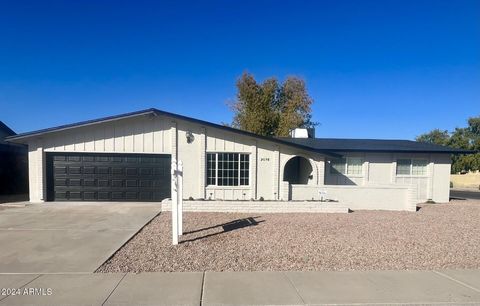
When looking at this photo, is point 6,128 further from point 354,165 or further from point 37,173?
point 354,165

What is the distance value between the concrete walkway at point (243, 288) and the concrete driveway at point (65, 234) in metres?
0.66

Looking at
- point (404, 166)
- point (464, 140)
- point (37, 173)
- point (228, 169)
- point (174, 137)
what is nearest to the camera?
point (37, 173)

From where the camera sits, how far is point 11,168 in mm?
17641

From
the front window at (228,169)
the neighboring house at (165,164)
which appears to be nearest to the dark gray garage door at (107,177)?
the neighboring house at (165,164)

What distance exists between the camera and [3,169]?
55.6ft

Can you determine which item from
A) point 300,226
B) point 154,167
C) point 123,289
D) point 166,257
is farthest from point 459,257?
point 154,167

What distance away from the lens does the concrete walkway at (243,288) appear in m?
3.98

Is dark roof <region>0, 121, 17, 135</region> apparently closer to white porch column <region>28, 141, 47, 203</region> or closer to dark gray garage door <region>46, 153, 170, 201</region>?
white porch column <region>28, 141, 47, 203</region>

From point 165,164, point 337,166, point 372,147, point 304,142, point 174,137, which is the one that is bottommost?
point 337,166

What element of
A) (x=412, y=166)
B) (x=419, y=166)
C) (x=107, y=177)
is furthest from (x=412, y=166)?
(x=107, y=177)

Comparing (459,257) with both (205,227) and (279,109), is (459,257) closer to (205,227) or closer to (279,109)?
(205,227)

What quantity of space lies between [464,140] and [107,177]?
58626 mm

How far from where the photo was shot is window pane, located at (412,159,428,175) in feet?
56.1

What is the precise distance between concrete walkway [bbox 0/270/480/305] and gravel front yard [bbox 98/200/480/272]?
1.40 feet
